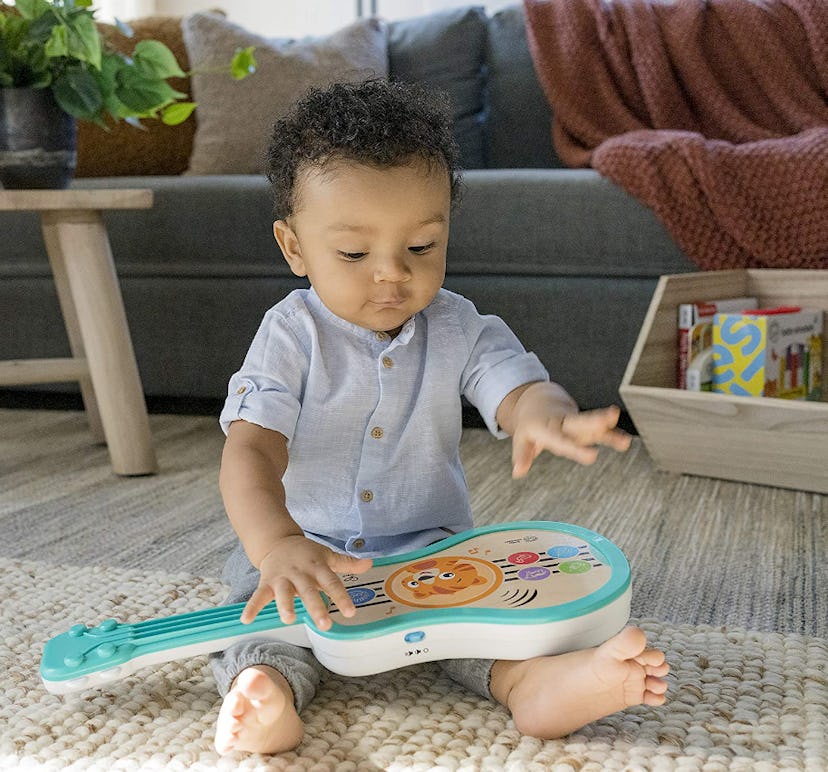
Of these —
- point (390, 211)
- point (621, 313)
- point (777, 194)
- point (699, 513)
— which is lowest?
point (699, 513)

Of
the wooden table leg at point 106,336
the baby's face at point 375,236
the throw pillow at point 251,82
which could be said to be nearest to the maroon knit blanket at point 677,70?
the throw pillow at point 251,82

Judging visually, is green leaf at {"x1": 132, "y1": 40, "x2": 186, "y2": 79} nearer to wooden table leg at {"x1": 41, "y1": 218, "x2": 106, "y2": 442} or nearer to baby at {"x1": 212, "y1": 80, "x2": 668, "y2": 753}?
wooden table leg at {"x1": 41, "y1": 218, "x2": 106, "y2": 442}

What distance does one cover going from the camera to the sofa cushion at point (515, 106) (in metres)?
2.09

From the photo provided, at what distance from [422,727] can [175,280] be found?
1.26 m

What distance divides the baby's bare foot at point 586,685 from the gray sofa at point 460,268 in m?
0.98

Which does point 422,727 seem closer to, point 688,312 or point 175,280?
point 688,312

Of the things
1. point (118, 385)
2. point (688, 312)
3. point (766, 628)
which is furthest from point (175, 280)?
point (766, 628)

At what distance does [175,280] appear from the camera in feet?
Answer: 5.81

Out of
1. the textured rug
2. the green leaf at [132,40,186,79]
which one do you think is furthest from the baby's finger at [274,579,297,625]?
the green leaf at [132,40,186,79]

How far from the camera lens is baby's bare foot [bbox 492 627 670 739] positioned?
0.60 meters

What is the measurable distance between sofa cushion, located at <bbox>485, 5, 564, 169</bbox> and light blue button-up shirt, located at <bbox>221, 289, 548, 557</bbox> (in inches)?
52.9

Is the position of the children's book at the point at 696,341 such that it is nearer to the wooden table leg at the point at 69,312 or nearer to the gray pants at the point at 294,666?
the gray pants at the point at 294,666

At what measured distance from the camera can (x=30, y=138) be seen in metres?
1.36

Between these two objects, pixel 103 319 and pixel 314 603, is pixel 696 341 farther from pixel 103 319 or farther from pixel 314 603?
pixel 314 603
